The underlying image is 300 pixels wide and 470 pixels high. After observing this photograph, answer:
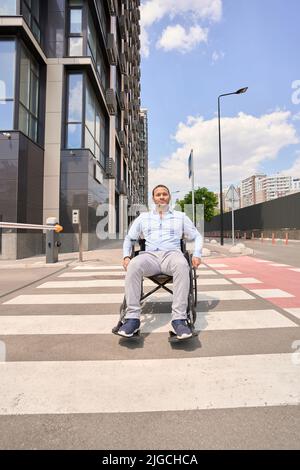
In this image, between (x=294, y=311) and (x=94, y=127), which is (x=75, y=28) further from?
(x=294, y=311)

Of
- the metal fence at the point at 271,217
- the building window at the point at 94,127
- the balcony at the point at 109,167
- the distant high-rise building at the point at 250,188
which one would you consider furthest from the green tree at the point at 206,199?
the distant high-rise building at the point at 250,188

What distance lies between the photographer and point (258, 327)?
3.38m

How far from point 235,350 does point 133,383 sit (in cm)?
108

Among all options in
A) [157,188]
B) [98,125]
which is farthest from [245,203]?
[157,188]

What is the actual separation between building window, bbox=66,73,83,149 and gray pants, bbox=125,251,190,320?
13.3m

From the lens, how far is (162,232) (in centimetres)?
352

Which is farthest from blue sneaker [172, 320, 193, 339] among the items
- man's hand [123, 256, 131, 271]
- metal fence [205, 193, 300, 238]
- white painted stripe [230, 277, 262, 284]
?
metal fence [205, 193, 300, 238]

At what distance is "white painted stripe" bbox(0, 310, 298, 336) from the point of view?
3.35 m

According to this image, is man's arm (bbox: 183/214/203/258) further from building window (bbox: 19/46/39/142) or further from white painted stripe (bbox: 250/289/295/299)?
building window (bbox: 19/46/39/142)

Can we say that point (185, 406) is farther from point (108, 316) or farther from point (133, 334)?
point (108, 316)

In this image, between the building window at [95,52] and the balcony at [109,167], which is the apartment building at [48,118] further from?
the balcony at [109,167]

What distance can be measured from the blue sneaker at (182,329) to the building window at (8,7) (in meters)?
14.5

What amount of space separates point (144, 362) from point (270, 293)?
3310 mm
